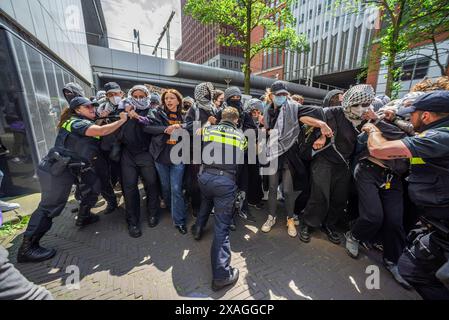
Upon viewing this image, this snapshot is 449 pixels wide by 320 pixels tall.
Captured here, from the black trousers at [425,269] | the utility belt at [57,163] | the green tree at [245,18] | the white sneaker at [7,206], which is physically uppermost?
the green tree at [245,18]

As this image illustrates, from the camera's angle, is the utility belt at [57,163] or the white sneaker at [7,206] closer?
the utility belt at [57,163]

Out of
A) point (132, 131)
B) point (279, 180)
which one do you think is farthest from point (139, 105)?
point (279, 180)

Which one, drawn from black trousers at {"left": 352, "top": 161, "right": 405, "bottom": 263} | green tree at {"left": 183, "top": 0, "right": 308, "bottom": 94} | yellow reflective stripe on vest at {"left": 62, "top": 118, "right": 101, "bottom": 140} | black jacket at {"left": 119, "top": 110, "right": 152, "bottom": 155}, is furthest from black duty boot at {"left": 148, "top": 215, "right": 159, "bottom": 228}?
green tree at {"left": 183, "top": 0, "right": 308, "bottom": 94}

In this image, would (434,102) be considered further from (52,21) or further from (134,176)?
(52,21)

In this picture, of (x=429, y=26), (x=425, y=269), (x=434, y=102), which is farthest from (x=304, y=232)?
(x=429, y=26)

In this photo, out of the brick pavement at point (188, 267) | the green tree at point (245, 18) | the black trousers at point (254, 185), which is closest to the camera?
the brick pavement at point (188, 267)

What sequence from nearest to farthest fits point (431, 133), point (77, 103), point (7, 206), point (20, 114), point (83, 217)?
point (431, 133)
point (77, 103)
point (83, 217)
point (7, 206)
point (20, 114)

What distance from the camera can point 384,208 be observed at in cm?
256

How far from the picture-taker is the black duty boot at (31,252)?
259 centimetres

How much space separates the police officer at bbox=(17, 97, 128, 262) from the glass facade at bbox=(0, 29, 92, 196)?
1.95 m

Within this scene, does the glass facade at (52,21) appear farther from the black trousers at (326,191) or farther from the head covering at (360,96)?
the black trousers at (326,191)

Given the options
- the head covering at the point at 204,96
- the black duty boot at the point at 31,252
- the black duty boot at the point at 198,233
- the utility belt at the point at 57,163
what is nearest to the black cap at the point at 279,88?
the head covering at the point at 204,96

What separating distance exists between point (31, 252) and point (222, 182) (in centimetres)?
266
